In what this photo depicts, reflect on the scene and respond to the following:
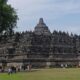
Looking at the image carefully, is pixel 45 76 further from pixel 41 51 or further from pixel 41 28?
pixel 41 28

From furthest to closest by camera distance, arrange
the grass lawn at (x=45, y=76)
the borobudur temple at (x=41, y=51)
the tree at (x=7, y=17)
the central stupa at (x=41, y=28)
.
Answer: the central stupa at (x=41, y=28) < the borobudur temple at (x=41, y=51) < the tree at (x=7, y=17) < the grass lawn at (x=45, y=76)

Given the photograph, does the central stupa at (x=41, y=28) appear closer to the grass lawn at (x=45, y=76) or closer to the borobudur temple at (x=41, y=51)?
the borobudur temple at (x=41, y=51)

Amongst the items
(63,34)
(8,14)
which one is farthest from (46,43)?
(8,14)

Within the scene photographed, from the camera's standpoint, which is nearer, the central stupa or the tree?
the tree

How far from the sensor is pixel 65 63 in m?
88.2

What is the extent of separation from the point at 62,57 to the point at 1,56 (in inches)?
530

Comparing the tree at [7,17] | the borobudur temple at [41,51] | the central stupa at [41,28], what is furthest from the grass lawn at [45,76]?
the central stupa at [41,28]

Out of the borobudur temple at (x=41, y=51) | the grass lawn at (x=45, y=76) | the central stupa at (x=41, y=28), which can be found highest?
the central stupa at (x=41, y=28)

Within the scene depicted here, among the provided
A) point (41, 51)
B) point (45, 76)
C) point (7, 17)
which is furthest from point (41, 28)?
point (45, 76)

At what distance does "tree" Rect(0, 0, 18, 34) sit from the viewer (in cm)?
6428

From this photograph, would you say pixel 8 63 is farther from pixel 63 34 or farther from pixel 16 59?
pixel 63 34

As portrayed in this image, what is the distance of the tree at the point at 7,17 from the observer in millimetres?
64275

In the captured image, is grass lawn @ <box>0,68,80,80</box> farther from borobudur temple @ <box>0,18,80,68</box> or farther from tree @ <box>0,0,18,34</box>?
borobudur temple @ <box>0,18,80,68</box>

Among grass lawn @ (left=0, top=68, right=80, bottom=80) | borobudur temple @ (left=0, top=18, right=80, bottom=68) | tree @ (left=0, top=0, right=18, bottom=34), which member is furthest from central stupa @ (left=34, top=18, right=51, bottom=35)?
grass lawn @ (left=0, top=68, right=80, bottom=80)
